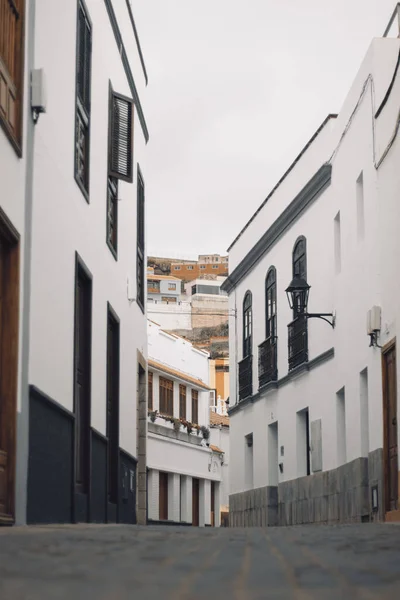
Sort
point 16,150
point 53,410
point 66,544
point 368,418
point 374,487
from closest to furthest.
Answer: point 66,544
point 16,150
point 53,410
point 374,487
point 368,418

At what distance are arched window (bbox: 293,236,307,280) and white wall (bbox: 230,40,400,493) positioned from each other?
10.4 inches

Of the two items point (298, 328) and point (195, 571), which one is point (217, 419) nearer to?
point (298, 328)

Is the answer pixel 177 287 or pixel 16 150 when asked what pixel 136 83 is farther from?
pixel 177 287

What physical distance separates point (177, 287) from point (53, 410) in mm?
93505

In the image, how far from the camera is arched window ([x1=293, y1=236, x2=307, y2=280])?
2298 centimetres

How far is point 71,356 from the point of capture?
12375 millimetres

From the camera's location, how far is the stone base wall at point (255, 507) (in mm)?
24562

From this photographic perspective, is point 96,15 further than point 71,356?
Yes

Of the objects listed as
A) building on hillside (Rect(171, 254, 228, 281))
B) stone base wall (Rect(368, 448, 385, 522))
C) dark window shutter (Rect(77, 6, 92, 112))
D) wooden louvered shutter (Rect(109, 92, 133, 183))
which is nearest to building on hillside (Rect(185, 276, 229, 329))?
building on hillside (Rect(171, 254, 228, 281))

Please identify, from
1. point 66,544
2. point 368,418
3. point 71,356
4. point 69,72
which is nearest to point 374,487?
point 368,418

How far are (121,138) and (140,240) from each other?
14.3ft

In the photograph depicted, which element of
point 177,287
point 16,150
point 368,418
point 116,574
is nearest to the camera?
point 116,574

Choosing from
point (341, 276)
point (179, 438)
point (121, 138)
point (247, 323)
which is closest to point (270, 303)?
point (247, 323)

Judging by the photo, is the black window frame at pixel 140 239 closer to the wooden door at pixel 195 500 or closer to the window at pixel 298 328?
the window at pixel 298 328
